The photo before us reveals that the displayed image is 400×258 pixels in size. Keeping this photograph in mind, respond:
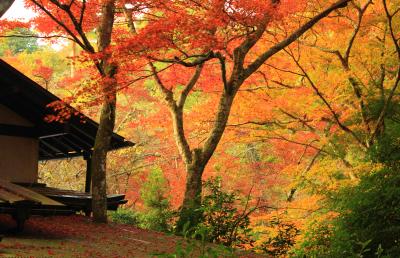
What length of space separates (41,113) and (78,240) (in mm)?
5826

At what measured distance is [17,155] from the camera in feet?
47.6

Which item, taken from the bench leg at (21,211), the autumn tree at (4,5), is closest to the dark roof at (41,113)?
the bench leg at (21,211)

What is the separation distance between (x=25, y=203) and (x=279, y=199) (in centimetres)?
1752

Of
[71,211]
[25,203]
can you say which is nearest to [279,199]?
[71,211]

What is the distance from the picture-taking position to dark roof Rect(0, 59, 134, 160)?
42.6ft

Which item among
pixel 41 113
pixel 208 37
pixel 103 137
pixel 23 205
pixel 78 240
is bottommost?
pixel 78 240

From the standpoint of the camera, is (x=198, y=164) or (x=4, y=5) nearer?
(x=4, y=5)

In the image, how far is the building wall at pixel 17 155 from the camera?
14109 mm

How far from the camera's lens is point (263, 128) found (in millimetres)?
17516

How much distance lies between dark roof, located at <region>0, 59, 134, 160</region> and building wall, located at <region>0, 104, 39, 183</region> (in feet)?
0.74

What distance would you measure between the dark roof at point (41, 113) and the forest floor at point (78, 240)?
279cm

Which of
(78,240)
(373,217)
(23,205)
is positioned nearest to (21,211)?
(23,205)

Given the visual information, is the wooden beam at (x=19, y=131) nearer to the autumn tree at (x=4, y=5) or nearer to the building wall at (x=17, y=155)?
the building wall at (x=17, y=155)

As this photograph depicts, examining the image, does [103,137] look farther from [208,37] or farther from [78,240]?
[208,37]
